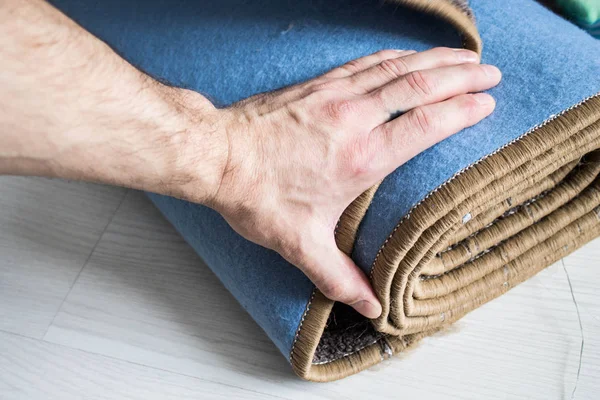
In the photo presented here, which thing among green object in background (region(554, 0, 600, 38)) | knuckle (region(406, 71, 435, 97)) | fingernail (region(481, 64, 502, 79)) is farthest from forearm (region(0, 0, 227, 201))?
green object in background (region(554, 0, 600, 38))

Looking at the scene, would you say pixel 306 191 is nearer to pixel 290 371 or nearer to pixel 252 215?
pixel 252 215

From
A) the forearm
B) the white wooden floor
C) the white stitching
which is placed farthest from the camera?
the white wooden floor

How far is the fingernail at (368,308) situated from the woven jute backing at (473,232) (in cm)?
1

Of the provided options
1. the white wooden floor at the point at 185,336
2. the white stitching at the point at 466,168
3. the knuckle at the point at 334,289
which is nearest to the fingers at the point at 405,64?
the white stitching at the point at 466,168

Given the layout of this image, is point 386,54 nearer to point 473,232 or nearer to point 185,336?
point 473,232

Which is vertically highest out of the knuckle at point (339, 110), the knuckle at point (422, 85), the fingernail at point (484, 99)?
the fingernail at point (484, 99)

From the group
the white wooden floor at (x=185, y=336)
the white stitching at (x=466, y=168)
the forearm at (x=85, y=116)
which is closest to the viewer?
the forearm at (x=85, y=116)

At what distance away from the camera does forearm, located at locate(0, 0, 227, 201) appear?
2.04 feet

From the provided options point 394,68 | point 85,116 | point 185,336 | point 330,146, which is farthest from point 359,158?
point 185,336

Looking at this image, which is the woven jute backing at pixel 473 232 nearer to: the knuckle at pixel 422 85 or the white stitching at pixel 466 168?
the white stitching at pixel 466 168

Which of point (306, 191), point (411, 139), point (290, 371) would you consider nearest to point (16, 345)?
point (290, 371)

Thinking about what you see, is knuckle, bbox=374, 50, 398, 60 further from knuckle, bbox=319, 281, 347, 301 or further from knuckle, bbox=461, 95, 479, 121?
knuckle, bbox=319, 281, 347, 301

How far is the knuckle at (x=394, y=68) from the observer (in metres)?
0.80

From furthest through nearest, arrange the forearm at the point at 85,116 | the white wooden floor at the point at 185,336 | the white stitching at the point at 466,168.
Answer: the white wooden floor at the point at 185,336 → the white stitching at the point at 466,168 → the forearm at the point at 85,116
